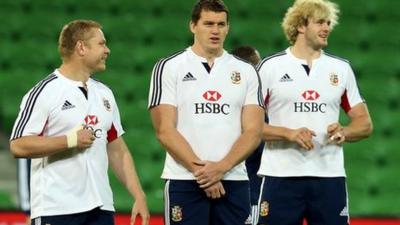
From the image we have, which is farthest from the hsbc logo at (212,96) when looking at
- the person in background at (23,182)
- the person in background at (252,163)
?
the person in background at (23,182)

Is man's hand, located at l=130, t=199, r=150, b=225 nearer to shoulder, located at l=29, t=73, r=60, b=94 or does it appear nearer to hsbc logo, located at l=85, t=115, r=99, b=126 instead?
hsbc logo, located at l=85, t=115, r=99, b=126

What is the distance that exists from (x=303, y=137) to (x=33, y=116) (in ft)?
5.03

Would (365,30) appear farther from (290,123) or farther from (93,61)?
(93,61)

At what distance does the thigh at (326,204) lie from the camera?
5.97 metres

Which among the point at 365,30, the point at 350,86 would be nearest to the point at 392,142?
the point at 365,30

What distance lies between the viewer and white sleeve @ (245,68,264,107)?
554 cm

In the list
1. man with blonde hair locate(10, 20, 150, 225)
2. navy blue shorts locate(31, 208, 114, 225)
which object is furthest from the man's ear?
navy blue shorts locate(31, 208, 114, 225)

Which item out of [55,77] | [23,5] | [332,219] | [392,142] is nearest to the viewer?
[55,77]

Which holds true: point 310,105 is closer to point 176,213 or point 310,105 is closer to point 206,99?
point 206,99

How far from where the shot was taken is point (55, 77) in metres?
5.22

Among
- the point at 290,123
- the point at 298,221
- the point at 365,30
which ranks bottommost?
the point at 298,221

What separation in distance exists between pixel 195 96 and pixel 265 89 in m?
0.75

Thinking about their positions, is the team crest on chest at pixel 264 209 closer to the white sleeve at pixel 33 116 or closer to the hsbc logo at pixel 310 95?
the hsbc logo at pixel 310 95

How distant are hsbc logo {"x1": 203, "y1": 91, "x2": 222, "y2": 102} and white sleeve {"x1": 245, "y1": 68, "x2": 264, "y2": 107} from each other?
167 mm
